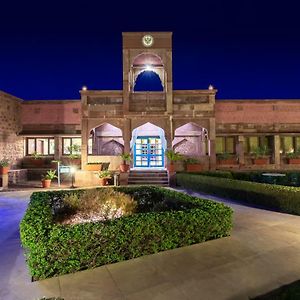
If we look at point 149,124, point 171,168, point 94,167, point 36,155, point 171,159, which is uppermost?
point 149,124

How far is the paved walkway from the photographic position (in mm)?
4191

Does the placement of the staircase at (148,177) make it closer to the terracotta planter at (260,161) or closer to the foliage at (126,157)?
the foliage at (126,157)

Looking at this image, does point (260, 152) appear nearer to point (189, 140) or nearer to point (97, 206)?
point (189, 140)

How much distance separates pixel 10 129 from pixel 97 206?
16.7 m

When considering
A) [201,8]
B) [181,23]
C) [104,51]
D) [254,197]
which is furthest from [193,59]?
[254,197]

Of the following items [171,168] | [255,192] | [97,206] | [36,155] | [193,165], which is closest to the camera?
[97,206]

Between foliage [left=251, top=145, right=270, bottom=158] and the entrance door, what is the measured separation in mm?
7658

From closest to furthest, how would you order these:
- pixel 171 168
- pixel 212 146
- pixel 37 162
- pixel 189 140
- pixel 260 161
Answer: pixel 171 168 → pixel 212 146 → pixel 260 161 → pixel 37 162 → pixel 189 140

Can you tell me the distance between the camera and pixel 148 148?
22.5 meters

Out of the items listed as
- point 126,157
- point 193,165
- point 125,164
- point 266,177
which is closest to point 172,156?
point 193,165

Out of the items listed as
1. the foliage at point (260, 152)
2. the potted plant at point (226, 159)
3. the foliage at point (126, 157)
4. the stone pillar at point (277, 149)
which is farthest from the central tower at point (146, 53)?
the stone pillar at point (277, 149)

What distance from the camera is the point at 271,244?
6.20 m

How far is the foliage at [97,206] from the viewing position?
26.1ft

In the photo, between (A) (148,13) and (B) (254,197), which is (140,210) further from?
(A) (148,13)
